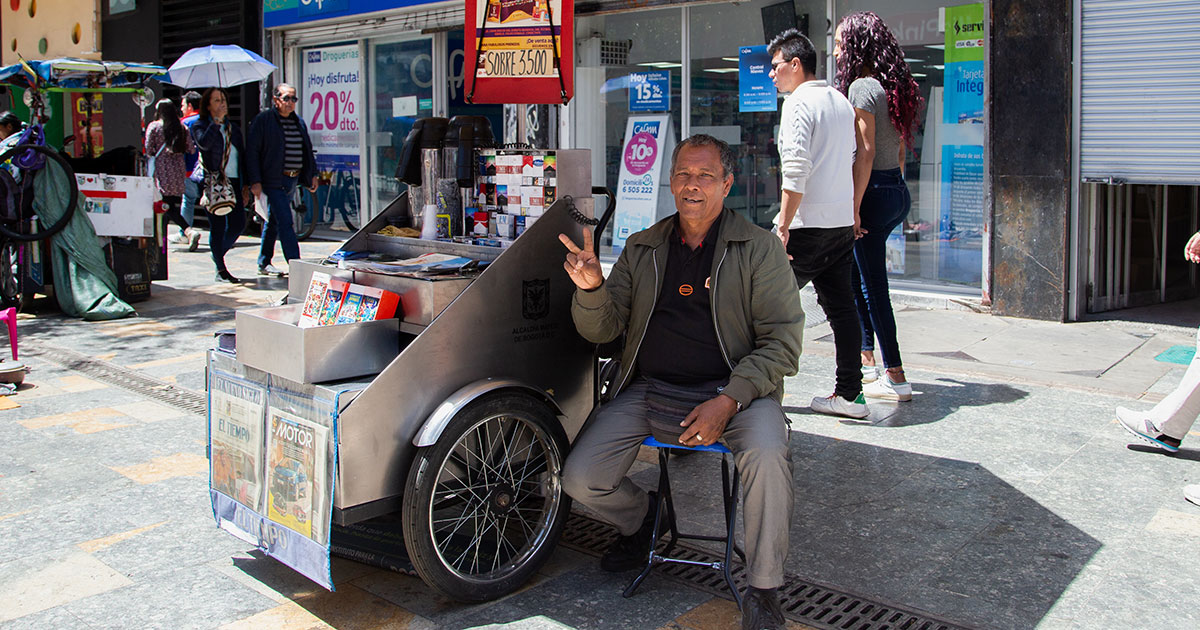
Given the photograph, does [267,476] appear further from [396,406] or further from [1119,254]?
[1119,254]

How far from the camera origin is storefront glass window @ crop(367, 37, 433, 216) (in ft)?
42.8

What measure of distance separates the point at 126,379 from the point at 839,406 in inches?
166

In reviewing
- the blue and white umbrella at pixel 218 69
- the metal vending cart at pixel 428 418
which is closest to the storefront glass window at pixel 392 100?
the blue and white umbrella at pixel 218 69

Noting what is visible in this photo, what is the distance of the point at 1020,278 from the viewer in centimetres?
760

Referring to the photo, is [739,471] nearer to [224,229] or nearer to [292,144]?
[292,144]

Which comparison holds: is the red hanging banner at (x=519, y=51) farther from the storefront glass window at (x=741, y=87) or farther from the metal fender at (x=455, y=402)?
the storefront glass window at (x=741, y=87)

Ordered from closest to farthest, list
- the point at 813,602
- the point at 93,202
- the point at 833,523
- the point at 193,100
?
the point at 813,602, the point at 833,523, the point at 93,202, the point at 193,100

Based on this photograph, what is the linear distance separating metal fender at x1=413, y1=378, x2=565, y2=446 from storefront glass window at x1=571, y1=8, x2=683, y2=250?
690cm

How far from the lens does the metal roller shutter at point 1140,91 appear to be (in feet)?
22.5

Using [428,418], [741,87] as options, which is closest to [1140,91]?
[741,87]

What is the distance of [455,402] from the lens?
3.32 m

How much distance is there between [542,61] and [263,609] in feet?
8.38

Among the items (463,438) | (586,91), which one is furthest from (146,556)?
(586,91)

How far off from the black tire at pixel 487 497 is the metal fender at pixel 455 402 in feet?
0.10
